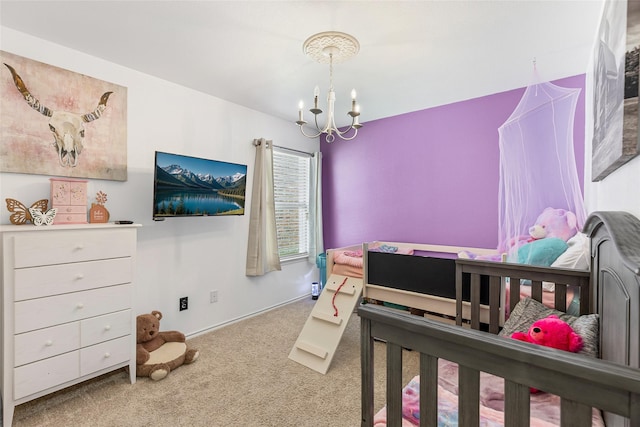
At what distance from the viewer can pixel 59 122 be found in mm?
2066

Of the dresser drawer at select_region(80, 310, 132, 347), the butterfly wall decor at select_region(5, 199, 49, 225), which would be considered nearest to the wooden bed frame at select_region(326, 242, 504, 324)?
the dresser drawer at select_region(80, 310, 132, 347)

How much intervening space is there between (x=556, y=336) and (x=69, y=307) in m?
2.57

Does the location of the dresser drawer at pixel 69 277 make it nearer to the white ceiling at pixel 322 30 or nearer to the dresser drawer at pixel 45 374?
the dresser drawer at pixel 45 374

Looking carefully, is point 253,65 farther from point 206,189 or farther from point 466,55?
point 466,55

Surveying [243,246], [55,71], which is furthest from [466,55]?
[55,71]

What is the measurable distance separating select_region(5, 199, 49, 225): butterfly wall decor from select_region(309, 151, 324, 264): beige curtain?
110 inches

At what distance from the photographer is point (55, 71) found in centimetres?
204

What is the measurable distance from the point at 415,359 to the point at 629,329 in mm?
1829

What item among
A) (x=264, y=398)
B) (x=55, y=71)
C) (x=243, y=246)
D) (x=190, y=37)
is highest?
(x=190, y=37)

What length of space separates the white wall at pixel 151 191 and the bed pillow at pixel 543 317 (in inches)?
100

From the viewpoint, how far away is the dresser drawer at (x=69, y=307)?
164cm

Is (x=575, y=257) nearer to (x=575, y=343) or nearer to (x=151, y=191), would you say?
(x=575, y=343)

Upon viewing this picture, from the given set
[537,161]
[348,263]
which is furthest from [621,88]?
[348,263]

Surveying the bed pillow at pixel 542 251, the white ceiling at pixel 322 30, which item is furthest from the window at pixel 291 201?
the bed pillow at pixel 542 251
